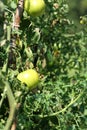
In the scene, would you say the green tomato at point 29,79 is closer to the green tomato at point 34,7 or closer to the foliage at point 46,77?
the foliage at point 46,77

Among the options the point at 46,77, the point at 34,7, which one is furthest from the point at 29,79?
the point at 46,77

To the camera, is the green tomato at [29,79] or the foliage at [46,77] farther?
the foliage at [46,77]

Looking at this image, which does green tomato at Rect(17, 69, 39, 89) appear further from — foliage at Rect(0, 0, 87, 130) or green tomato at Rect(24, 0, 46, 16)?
green tomato at Rect(24, 0, 46, 16)

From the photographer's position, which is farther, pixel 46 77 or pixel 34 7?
pixel 46 77

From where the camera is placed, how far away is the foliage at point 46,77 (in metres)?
1.60

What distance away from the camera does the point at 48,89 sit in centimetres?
185

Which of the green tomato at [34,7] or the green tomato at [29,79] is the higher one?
the green tomato at [34,7]

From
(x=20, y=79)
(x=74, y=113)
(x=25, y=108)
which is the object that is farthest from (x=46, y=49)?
(x=20, y=79)

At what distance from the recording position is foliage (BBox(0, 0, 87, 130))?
1597mm

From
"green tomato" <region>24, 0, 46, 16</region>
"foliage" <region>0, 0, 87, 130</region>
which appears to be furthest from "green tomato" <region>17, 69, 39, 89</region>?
"green tomato" <region>24, 0, 46, 16</region>

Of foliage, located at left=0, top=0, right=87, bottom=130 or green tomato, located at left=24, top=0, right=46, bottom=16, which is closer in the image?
green tomato, located at left=24, top=0, right=46, bottom=16

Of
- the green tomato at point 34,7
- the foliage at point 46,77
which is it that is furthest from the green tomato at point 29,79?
the green tomato at point 34,7

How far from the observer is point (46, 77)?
1.95 metres

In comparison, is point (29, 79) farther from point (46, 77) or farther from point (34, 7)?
point (46, 77)
